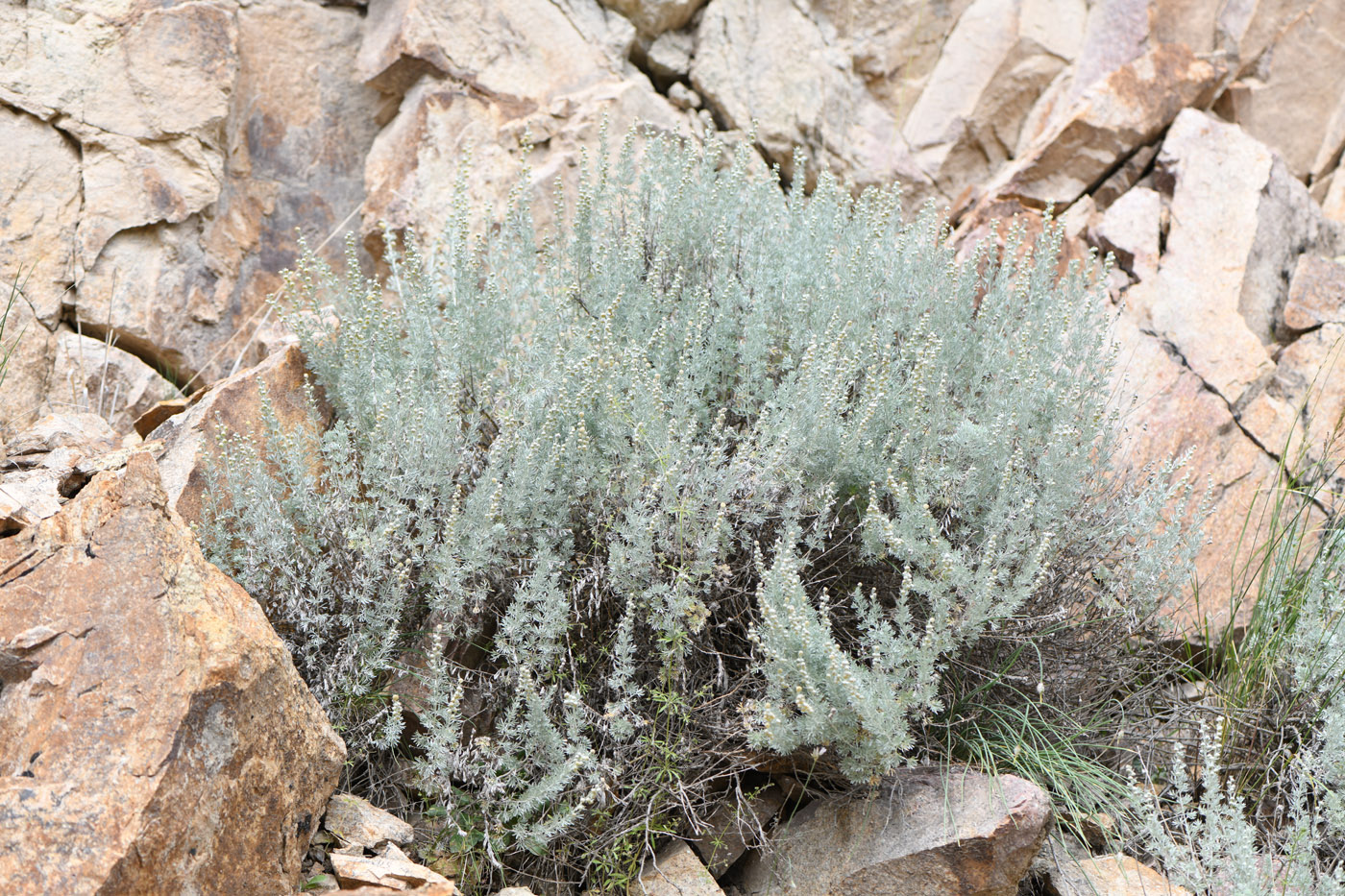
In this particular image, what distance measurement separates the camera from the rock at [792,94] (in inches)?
194

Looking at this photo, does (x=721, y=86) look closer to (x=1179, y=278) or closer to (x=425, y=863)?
(x=1179, y=278)

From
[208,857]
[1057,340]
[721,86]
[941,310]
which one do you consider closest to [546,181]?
[721,86]

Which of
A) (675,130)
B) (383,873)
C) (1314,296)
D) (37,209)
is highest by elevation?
(1314,296)

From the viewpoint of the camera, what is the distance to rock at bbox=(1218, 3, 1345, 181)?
503 centimetres

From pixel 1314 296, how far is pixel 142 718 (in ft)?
14.6

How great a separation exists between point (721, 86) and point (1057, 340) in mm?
2482

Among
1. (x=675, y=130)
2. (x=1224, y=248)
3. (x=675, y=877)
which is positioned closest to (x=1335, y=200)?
(x=1224, y=248)

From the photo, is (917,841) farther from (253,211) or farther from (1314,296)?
(253,211)

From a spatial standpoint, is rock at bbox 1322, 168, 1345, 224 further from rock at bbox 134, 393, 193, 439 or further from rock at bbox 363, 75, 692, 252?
rock at bbox 134, 393, 193, 439

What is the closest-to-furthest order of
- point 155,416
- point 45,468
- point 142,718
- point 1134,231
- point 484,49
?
point 142,718
point 45,468
point 155,416
point 1134,231
point 484,49

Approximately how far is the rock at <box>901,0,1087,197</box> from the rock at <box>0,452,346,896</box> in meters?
4.09

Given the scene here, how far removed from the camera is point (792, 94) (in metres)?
5.00

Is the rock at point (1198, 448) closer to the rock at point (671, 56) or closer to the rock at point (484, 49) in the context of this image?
the rock at point (671, 56)

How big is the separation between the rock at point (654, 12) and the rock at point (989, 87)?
4.17ft
